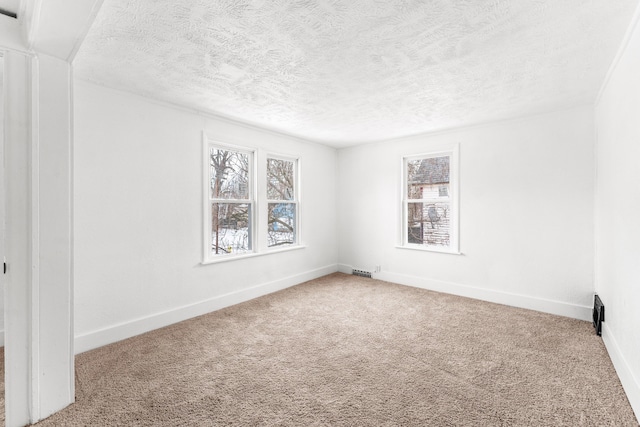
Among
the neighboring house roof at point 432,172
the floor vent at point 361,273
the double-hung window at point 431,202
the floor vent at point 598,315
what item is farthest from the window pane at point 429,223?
the floor vent at point 598,315

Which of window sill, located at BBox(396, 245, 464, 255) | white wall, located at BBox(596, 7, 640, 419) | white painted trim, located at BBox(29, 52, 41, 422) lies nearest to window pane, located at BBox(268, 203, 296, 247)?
window sill, located at BBox(396, 245, 464, 255)

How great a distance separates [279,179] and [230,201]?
1.01 meters

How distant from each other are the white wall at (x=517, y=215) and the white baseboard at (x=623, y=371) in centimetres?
83

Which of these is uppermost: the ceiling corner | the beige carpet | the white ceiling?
the white ceiling

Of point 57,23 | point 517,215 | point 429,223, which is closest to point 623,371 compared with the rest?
point 517,215

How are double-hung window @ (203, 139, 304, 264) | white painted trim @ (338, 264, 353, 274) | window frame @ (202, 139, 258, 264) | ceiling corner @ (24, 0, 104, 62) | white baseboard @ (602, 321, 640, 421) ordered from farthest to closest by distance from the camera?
white painted trim @ (338, 264, 353, 274) → double-hung window @ (203, 139, 304, 264) → window frame @ (202, 139, 258, 264) → white baseboard @ (602, 321, 640, 421) → ceiling corner @ (24, 0, 104, 62)

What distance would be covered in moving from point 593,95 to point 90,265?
506 cm

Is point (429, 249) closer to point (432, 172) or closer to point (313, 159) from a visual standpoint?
point (432, 172)

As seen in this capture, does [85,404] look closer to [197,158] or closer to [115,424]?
[115,424]

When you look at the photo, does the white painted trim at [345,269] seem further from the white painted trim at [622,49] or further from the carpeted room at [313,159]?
the white painted trim at [622,49]

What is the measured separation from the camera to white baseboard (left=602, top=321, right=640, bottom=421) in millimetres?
1816

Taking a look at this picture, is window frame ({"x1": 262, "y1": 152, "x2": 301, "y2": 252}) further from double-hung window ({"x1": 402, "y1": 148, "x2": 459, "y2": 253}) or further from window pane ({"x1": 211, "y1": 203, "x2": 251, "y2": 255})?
double-hung window ({"x1": 402, "y1": 148, "x2": 459, "y2": 253})

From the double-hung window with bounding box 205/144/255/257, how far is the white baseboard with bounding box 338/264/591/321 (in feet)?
7.74

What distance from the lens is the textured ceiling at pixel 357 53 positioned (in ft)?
5.51
